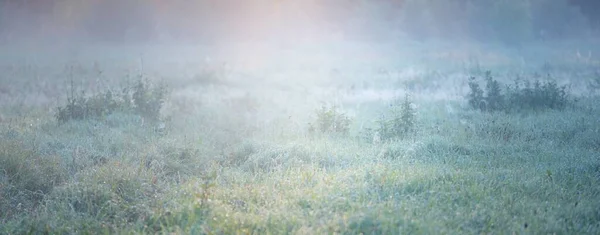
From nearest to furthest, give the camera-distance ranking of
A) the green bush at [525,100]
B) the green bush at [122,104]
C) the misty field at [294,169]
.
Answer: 1. the misty field at [294,169]
2. the green bush at [122,104]
3. the green bush at [525,100]

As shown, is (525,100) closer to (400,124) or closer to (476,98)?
(476,98)

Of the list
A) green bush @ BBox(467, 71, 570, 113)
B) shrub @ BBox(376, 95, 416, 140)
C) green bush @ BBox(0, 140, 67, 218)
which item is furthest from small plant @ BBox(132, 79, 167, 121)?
green bush @ BBox(467, 71, 570, 113)

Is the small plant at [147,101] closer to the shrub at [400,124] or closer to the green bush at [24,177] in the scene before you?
the green bush at [24,177]

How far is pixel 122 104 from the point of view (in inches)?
578

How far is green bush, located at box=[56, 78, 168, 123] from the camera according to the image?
45.2 feet

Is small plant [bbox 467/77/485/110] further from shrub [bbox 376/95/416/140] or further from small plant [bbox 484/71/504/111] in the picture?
shrub [bbox 376/95/416/140]

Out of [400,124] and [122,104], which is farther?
[122,104]

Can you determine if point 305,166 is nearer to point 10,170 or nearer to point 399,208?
point 399,208

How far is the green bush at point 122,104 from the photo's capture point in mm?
13766

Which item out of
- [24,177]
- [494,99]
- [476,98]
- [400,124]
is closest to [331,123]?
[400,124]

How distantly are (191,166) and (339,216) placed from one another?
4.09 meters

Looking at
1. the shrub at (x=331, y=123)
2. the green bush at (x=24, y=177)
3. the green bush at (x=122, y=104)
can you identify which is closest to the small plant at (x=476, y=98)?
the shrub at (x=331, y=123)

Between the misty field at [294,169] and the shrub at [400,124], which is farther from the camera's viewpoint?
the shrub at [400,124]

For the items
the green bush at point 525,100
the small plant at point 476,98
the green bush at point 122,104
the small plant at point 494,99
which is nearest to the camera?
the green bush at point 122,104
